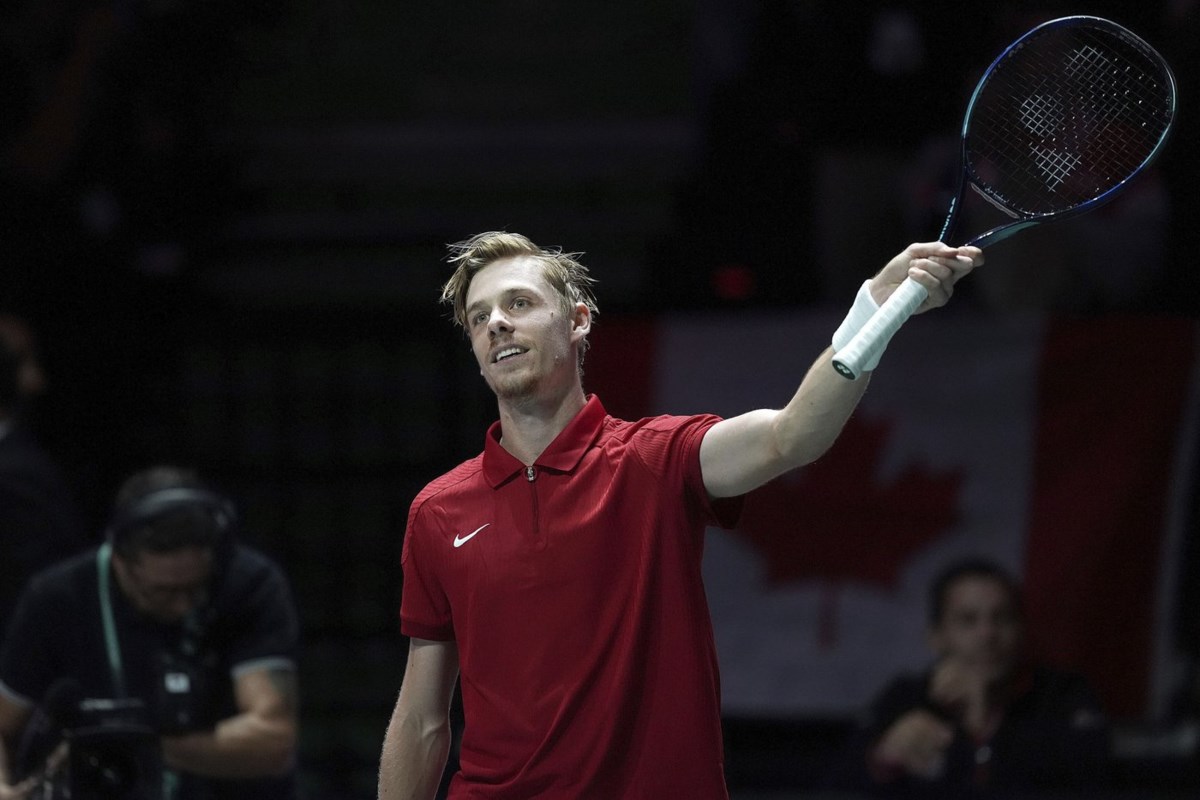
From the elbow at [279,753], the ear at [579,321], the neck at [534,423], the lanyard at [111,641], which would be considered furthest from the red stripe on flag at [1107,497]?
the neck at [534,423]

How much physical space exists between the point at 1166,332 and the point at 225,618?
338 cm

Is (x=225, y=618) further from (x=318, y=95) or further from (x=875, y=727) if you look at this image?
(x=318, y=95)

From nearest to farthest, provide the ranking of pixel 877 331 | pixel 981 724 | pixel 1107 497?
pixel 877 331 → pixel 981 724 → pixel 1107 497

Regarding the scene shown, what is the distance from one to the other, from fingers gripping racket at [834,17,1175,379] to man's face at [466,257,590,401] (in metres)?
0.67

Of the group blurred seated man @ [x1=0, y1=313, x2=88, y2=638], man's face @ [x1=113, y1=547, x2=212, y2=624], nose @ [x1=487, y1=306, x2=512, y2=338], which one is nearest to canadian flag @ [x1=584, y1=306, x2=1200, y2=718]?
blurred seated man @ [x1=0, y1=313, x2=88, y2=638]

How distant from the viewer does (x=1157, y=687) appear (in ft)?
A: 21.0

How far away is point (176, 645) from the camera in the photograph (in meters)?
4.62

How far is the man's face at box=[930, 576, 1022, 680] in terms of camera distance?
17.6 feet

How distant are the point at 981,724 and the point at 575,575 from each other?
253cm

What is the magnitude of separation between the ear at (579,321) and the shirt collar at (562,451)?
0.45 ft

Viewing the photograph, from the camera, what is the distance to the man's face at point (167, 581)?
452 centimetres

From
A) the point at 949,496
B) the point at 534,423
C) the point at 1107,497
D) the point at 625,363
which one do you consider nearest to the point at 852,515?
the point at 949,496

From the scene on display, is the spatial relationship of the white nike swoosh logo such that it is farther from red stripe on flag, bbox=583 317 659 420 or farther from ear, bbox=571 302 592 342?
red stripe on flag, bbox=583 317 659 420

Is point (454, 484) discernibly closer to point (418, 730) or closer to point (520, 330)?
point (520, 330)
